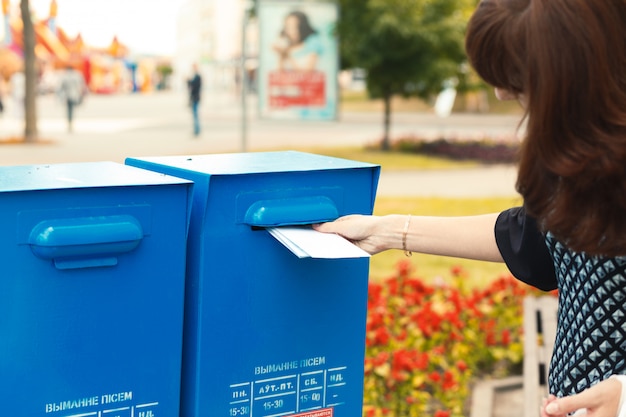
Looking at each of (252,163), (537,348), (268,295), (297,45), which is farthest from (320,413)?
(297,45)

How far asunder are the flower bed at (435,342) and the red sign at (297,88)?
10.7 metres

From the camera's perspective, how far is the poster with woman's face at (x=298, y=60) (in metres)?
15.5

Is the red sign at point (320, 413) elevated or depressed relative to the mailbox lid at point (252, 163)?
depressed

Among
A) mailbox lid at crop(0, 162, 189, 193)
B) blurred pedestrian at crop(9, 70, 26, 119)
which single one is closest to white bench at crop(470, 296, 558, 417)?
mailbox lid at crop(0, 162, 189, 193)

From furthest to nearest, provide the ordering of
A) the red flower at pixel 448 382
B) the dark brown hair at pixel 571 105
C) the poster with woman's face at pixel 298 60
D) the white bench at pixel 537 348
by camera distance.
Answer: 1. the poster with woman's face at pixel 298 60
2. the red flower at pixel 448 382
3. the white bench at pixel 537 348
4. the dark brown hair at pixel 571 105

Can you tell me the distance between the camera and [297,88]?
52.5 feet

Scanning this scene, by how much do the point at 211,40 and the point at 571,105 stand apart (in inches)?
2904

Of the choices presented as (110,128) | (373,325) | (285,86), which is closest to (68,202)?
(373,325)

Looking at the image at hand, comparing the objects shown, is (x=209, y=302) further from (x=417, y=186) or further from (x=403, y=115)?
(x=403, y=115)

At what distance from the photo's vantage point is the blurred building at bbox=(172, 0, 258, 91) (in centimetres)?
6519

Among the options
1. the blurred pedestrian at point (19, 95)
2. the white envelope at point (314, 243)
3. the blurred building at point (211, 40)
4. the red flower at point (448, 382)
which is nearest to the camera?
the white envelope at point (314, 243)

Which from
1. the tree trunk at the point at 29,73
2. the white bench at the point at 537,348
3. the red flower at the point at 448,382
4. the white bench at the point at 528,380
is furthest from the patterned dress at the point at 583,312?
the tree trunk at the point at 29,73

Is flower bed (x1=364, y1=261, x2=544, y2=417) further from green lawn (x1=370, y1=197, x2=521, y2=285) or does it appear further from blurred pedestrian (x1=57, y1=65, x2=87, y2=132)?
blurred pedestrian (x1=57, y1=65, x2=87, y2=132)

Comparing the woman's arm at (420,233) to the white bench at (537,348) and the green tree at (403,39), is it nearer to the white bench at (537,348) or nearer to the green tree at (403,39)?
the white bench at (537,348)
